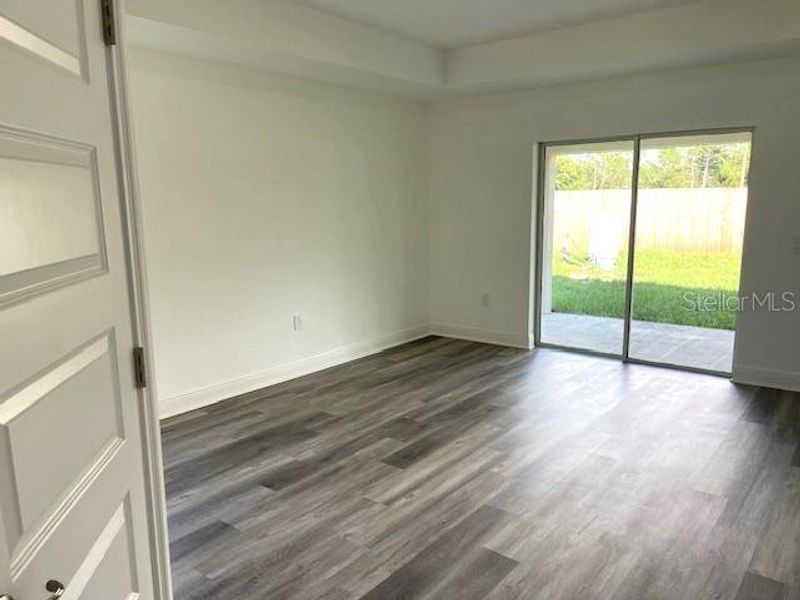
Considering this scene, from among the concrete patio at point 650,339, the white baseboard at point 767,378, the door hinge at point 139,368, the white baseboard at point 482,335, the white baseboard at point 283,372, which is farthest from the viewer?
the white baseboard at point 482,335

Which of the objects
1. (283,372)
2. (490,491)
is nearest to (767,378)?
(490,491)

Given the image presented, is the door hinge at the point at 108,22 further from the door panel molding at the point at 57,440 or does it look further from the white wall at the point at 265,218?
the white wall at the point at 265,218

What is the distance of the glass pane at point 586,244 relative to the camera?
533 centimetres

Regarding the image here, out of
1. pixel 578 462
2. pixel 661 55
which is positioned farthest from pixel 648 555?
pixel 661 55

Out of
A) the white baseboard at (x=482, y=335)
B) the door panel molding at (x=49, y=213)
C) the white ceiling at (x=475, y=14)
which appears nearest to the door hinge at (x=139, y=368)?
the door panel molding at (x=49, y=213)

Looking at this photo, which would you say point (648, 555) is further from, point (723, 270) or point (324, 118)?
point (324, 118)

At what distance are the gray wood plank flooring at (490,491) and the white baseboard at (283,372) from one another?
0.12m

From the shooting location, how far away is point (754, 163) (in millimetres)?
4496

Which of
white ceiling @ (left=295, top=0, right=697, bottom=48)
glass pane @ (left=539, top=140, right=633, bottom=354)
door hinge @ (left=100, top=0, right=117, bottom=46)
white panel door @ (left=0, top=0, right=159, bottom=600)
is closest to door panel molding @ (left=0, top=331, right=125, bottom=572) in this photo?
white panel door @ (left=0, top=0, right=159, bottom=600)

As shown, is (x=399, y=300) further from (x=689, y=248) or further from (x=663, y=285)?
(x=689, y=248)

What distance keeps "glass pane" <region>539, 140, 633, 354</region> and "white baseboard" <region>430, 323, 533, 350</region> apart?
0.24 m

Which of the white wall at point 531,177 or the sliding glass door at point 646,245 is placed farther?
the sliding glass door at point 646,245

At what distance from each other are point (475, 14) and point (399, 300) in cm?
288

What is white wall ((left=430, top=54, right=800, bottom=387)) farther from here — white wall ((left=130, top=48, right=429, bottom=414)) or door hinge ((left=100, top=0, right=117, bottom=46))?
door hinge ((left=100, top=0, right=117, bottom=46))
